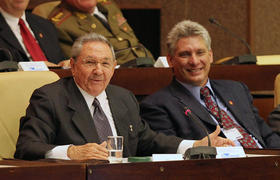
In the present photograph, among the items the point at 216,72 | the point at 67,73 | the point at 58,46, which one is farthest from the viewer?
the point at 58,46

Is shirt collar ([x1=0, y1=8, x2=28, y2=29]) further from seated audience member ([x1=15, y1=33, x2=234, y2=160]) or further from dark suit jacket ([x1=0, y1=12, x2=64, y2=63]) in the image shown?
seated audience member ([x1=15, y1=33, x2=234, y2=160])

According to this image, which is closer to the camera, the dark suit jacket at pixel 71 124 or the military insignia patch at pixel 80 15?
the dark suit jacket at pixel 71 124

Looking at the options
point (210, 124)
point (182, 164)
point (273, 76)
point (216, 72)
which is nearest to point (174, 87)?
point (210, 124)

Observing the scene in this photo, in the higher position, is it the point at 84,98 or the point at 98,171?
the point at 84,98

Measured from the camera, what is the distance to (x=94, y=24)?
15.1ft

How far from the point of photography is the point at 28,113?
102 inches

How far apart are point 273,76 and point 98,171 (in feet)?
7.35

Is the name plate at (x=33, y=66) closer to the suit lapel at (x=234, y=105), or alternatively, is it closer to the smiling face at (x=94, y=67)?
the smiling face at (x=94, y=67)

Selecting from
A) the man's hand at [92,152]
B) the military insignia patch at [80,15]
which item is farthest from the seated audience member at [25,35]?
the man's hand at [92,152]

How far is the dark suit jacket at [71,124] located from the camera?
2.49m

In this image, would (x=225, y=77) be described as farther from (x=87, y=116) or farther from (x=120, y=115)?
(x=87, y=116)

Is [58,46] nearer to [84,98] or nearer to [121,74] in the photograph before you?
[121,74]

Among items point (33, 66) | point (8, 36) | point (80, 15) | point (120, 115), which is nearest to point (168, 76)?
point (33, 66)

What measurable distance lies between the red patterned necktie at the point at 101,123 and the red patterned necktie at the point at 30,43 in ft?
4.42
